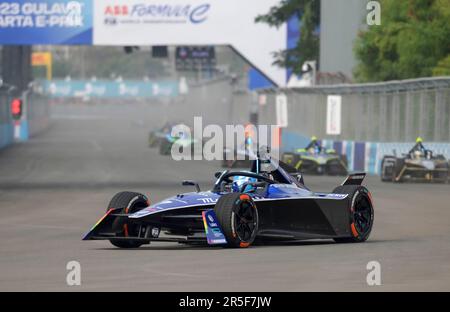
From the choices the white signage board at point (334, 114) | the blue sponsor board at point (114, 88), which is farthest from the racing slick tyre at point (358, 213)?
the blue sponsor board at point (114, 88)

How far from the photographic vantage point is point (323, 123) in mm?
42000

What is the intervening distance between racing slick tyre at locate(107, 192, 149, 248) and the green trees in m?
29.2

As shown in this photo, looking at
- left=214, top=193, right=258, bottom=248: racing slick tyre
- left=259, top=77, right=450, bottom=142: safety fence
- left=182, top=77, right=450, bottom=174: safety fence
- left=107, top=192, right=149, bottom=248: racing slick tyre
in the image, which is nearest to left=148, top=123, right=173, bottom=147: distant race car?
left=182, top=77, right=450, bottom=174: safety fence

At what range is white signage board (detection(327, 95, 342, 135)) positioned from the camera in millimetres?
39716

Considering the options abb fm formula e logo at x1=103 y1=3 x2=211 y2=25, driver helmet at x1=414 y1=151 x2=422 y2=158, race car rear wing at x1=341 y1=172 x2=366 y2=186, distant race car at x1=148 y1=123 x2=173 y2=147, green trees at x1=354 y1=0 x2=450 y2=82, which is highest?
abb fm formula e logo at x1=103 y1=3 x2=211 y2=25

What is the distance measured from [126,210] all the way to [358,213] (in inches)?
111

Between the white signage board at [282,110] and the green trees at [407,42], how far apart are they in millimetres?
3509

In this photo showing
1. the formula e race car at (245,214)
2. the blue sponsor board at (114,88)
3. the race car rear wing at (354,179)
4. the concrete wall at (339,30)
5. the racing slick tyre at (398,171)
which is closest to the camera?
the formula e race car at (245,214)

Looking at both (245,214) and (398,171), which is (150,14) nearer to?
(398,171)

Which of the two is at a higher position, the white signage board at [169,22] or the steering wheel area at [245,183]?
the white signage board at [169,22]

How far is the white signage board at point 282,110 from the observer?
50062 millimetres

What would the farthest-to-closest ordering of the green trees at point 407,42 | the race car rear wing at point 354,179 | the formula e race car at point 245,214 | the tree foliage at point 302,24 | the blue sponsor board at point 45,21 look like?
the tree foliage at point 302,24 < the blue sponsor board at point 45,21 < the green trees at point 407,42 < the race car rear wing at point 354,179 < the formula e race car at point 245,214

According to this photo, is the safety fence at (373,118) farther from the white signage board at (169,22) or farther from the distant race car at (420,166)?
the white signage board at (169,22)

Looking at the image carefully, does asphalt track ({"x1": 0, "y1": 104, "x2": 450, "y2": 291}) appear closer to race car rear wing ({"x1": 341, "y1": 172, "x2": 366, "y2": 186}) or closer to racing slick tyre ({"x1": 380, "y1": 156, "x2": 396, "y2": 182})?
race car rear wing ({"x1": 341, "y1": 172, "x2": 366, "y2": 186})
